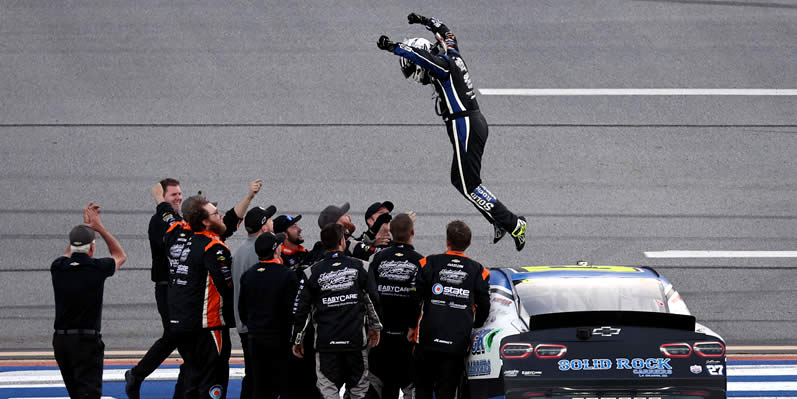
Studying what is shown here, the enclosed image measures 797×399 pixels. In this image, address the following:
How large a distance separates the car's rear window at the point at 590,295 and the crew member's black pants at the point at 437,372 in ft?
2.35

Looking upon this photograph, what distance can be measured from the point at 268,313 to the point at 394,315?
99cm

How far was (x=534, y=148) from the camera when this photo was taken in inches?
609

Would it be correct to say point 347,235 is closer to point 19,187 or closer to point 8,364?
point 8,364

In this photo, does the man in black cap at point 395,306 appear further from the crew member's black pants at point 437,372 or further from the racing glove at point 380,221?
the racing glove at point 380,221

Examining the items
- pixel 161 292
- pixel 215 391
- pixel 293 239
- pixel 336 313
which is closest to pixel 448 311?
pixel 336 313

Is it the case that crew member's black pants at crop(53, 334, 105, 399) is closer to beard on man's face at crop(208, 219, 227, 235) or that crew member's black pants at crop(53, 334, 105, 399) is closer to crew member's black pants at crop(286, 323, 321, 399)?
beard on man's face at crop(208, 219, 227, 235)

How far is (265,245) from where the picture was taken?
8.35 meters

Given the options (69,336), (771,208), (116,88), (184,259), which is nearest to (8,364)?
(69,336)

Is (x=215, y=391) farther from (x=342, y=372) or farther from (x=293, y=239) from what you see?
(x=293, y=239)

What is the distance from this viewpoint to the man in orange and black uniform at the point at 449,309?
26.7ft

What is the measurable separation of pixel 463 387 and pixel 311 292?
1381 millimetres

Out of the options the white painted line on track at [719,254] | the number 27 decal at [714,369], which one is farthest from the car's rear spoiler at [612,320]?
the white painted line on track at [719,254]

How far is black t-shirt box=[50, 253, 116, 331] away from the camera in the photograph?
8672 mm

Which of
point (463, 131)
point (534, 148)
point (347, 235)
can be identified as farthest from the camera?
point (534, 148)
